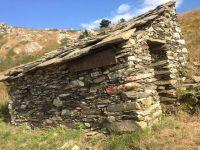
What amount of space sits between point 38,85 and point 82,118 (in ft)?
8.52

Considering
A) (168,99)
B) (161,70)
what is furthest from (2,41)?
(168,99)

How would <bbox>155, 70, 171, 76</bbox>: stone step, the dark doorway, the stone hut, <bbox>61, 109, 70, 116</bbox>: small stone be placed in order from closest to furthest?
the stone hut → the dark doorway → <bbox>155, 70, 171, 76</bbox>: stone step → <bbox>61, 109, 70, 116</bbox>: small stone

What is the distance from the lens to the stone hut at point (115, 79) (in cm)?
844

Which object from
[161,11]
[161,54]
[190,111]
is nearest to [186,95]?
[190,111]

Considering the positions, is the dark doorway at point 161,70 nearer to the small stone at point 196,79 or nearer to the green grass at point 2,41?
the small stone at point 196,79

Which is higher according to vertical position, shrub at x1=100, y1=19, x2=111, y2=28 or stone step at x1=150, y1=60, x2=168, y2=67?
shrub at x1=100, y1=19, x2=111, y2=28

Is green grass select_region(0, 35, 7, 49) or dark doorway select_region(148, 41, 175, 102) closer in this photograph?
dark doorway select_region(148, 41, 175, 102)

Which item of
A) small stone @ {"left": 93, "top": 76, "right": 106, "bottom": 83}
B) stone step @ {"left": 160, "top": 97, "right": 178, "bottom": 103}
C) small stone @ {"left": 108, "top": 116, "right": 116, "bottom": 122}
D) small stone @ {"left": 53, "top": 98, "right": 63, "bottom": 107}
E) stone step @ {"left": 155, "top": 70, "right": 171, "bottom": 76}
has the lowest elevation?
small stone @ {"left": 108, "top": 116, "right": 116, "bottom": 122}

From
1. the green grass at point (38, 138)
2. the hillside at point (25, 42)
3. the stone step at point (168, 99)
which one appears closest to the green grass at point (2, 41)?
the hillside at point (25, 42)

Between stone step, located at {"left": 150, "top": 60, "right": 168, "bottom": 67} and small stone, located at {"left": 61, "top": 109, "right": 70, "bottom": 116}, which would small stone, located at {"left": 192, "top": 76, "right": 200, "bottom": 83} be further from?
small stone, located at {"left": 61, "top": 109, "right": 70, "bottom": 116}

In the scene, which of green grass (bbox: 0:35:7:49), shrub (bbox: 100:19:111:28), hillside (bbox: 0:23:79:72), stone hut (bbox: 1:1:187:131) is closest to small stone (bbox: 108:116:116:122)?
stone hut (bbox: 1:1:187:131)

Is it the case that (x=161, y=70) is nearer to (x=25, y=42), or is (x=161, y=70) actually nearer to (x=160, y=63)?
(x=160, y=63)

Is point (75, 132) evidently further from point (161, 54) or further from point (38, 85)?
point (161, 54)

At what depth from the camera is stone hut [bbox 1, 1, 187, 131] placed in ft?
27.7
